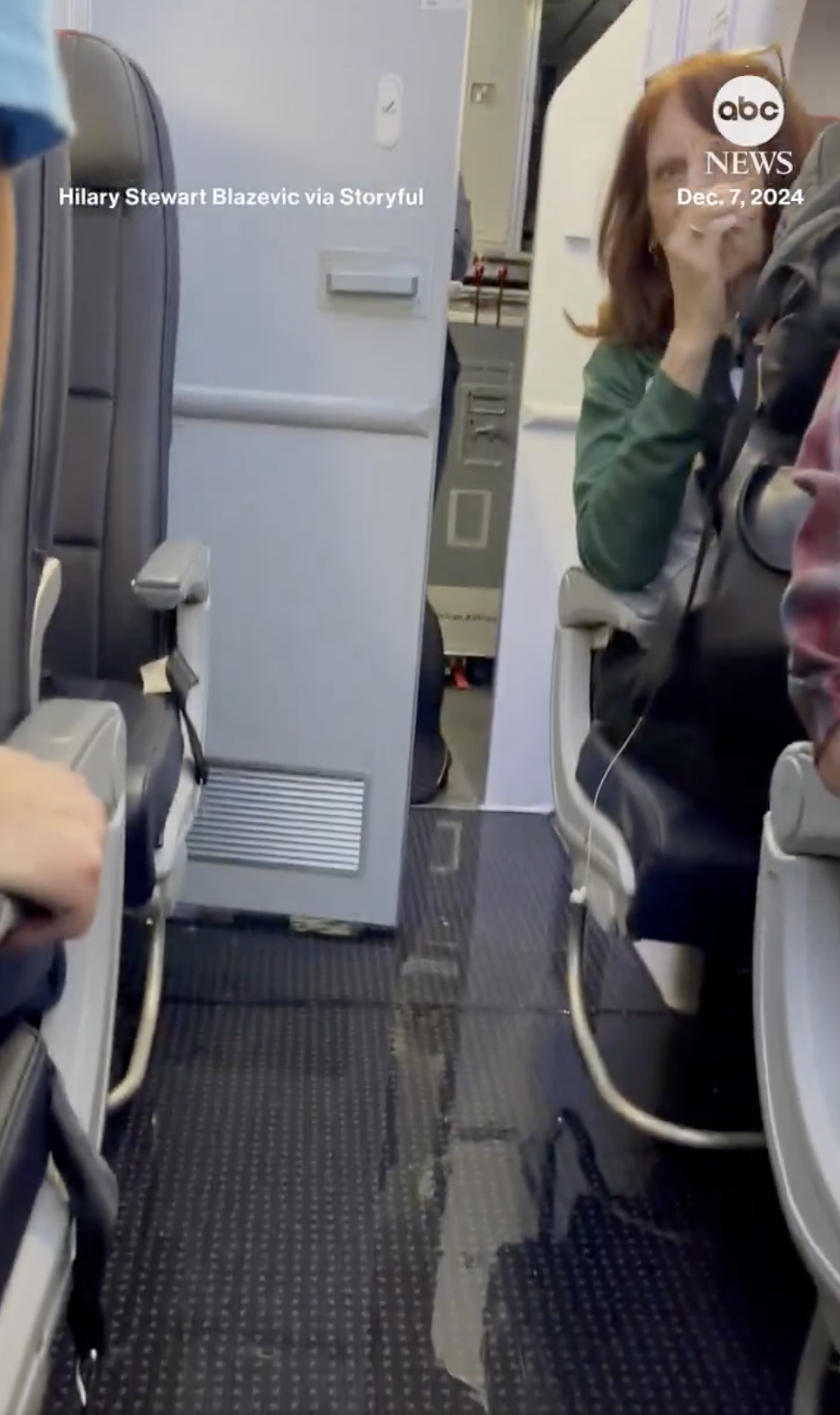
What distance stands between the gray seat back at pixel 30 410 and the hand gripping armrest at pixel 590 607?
0.63m

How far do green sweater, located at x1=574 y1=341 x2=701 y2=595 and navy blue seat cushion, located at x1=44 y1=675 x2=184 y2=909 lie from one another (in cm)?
44

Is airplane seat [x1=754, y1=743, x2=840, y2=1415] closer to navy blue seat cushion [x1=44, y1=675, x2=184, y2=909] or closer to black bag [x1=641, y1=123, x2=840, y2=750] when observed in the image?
black bag [x1=641, y1=123, x2=840, y2=750]

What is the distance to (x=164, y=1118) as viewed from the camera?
55.5 inches

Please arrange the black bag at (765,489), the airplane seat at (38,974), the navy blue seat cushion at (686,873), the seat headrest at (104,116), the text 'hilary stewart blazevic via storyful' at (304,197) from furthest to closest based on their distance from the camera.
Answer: the text 'hilary stewart blazevic via storyful' at (304,197) → the seat headrest at (104,116) → the navy blue seat cushion at (686,873) → the black bag at (765,489) → the airplane seat at (38,974)

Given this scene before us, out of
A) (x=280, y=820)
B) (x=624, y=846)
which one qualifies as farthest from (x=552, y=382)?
(x=624, y=846)

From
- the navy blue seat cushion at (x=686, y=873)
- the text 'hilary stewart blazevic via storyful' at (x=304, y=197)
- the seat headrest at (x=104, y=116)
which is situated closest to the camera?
the navy blue seat cushion at (x=686, y=873)

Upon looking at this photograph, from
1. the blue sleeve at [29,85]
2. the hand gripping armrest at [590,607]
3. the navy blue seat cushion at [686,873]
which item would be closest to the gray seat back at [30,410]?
the blue sleeve at [29,85]

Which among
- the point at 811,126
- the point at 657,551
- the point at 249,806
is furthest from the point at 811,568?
the point at 249,806

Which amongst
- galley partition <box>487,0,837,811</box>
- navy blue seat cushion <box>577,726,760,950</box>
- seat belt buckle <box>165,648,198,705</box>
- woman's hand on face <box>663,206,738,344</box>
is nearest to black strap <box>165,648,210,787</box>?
seat belt buckle <box>165,648,198,705</box>

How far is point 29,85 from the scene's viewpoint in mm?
475

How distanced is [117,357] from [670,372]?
55 centimetres

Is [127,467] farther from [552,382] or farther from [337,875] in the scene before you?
[552,382]

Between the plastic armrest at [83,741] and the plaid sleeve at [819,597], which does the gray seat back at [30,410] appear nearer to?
the plastic armrest at [83,741]

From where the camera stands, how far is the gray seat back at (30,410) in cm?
65
